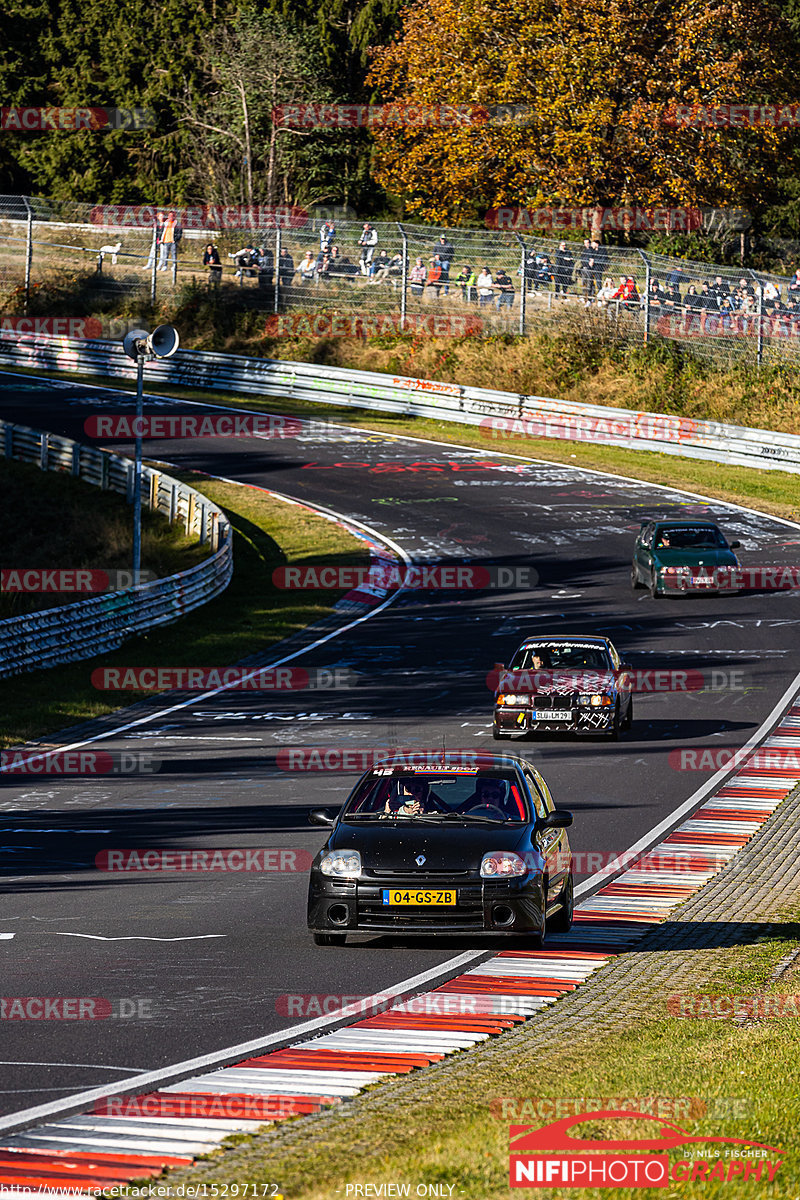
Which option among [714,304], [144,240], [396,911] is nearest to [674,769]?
[396,911]

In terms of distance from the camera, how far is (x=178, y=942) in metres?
Result: 11.3

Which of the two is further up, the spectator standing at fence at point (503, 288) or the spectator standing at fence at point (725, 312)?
the spectator standing at fence at point (503, 288)

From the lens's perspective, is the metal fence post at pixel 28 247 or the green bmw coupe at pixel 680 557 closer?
the green bmw coupe at pixel 680 557

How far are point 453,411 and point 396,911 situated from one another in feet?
137

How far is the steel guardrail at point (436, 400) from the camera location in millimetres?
46188

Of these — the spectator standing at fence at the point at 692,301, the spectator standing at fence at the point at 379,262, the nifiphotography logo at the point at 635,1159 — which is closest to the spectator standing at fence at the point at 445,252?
the spectator standing at fence at the point at 379,262

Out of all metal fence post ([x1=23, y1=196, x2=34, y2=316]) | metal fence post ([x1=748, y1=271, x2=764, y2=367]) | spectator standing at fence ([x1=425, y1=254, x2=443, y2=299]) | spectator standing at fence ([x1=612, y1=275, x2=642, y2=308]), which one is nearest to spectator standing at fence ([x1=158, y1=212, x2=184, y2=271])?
metal fence post ([x1=23, y1=196, x2=34, y2=316])

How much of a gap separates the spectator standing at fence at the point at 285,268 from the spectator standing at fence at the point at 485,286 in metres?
7.24

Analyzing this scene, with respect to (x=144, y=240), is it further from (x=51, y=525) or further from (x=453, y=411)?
(x=51, y=525)

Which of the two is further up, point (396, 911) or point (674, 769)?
point (396, 911)

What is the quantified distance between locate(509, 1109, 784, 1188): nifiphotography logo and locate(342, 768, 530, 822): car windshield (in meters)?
5.18

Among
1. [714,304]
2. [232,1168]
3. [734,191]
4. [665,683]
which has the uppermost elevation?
[734,191]

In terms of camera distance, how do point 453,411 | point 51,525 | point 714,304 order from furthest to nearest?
point 453,411
point 714,304
point 51,525

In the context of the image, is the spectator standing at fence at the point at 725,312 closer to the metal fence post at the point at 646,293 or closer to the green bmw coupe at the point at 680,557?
the metal fence post at the point at 646,293
